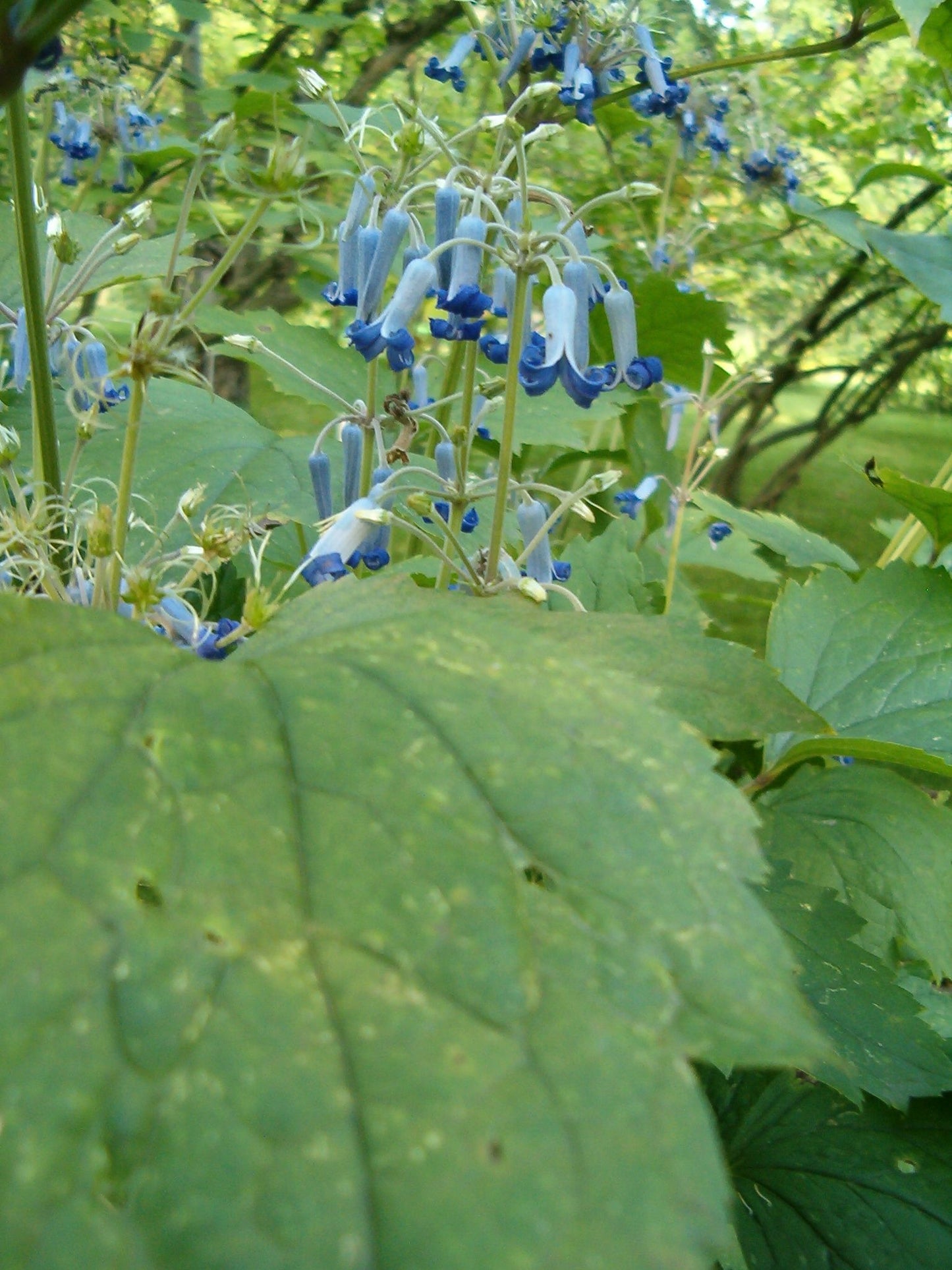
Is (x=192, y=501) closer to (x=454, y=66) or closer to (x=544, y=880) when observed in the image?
(x=544, y=880)

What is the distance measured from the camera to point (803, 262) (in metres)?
5.61

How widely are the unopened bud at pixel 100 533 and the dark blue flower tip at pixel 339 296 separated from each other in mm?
677

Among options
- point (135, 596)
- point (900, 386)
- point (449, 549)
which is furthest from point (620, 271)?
point (900, 386)

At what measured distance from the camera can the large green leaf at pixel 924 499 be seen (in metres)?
2.04

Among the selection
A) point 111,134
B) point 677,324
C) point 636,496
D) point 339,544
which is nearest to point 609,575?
point 636,496

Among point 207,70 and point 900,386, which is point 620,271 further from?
point 900,386

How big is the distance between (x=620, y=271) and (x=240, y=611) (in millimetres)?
3208

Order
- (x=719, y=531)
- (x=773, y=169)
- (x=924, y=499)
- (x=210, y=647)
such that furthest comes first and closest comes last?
(x=773, y=169)
(x=719, y=531)
(x=924, y=499)
(x=210, y=647)

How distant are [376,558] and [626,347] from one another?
498mm

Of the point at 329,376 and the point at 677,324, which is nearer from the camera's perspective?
the point at 329,376

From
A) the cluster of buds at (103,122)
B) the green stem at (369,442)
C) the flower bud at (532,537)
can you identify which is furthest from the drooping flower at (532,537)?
the cluster of buds at (103,122)

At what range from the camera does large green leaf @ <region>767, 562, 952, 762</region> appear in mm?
1951

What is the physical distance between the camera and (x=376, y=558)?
5.10ft

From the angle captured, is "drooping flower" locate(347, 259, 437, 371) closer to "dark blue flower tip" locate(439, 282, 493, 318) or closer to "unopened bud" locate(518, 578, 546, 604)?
"dark blue flower tip" locate(439, 282, 493, 318)
